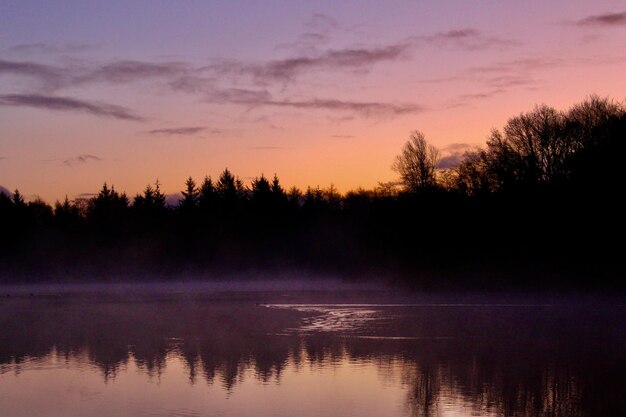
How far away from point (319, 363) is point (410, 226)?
29.5m

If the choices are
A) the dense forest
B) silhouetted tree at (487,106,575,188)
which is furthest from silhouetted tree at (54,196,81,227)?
silhouetted tree at (487,106,575,188)

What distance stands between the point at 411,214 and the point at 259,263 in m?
22.0

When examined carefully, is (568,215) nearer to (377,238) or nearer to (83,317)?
(377,238)

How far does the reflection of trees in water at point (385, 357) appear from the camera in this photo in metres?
13.1

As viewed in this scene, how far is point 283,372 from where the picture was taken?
15539 mm

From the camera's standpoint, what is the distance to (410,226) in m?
45.5

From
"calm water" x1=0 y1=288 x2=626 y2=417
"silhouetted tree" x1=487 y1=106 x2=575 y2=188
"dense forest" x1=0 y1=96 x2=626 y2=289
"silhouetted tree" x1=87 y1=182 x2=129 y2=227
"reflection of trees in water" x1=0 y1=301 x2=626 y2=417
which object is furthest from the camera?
"silhouetted tree" x1=87 y1=182 x2=129 y2=227

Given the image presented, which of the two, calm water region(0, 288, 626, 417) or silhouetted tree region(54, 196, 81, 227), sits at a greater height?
silhouetted tree region(54, 196, 81, 227)

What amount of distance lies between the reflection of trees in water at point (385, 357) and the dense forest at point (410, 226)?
15.9 meters

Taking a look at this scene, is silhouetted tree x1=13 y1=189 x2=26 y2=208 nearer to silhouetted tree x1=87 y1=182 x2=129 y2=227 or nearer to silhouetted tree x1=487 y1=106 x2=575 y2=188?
silhouetted tree x1=87 y1=182 x2=129 y2=227

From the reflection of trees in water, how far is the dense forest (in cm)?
1589

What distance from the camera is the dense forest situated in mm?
38062

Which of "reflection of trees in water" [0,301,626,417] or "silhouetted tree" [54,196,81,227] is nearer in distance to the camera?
"reflection of trees in water" [0,301,626,417]

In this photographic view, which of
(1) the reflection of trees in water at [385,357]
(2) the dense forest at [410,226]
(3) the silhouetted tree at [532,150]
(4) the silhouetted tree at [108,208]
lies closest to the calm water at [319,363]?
(1) the reflection of trees in water at [385,357]
